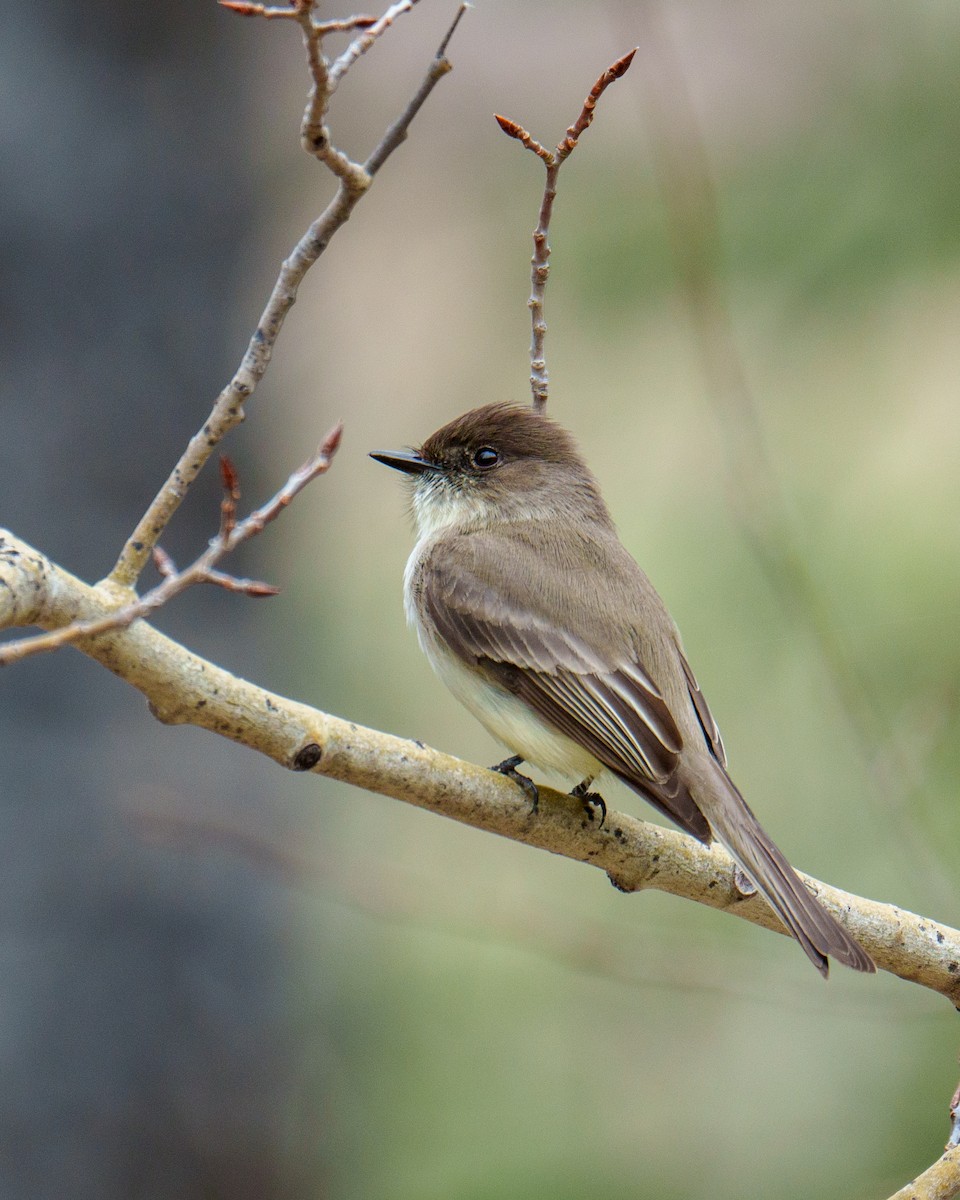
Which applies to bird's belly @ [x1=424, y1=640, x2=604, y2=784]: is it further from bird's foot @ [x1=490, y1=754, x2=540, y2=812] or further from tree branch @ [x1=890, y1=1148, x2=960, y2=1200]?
tree branch @ [x1=890, y1=1148, x2=960, y2=1200]

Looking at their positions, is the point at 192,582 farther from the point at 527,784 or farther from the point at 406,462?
the point at 406,462

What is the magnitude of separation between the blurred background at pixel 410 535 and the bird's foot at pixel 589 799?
0.71 m

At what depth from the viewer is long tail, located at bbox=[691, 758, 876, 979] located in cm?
234

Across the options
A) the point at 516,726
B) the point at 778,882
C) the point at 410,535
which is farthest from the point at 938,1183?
the point at 410,535

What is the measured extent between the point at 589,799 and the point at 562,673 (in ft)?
1.04

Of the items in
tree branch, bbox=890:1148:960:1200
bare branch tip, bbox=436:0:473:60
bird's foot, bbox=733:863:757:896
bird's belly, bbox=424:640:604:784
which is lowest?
tree branch, bbox=890:1148:960:1200

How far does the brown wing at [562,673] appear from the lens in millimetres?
2844

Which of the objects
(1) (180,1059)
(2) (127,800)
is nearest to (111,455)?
(2) (127,800)

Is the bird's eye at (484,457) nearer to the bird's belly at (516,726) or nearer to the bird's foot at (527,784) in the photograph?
the bird's belly at (516,726)

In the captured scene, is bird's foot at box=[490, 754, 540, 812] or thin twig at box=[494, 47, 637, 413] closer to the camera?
thin twig at box=[494, 47, 637, 413]

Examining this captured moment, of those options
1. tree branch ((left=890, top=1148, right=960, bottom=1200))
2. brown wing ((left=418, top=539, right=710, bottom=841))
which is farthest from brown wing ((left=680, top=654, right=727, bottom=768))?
tree branch ((left=890, top=1148, right=960, bottom=1200))

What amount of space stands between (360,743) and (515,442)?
5.38ft

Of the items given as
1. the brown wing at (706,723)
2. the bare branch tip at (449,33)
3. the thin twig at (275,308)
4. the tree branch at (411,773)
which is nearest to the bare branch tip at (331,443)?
the thin twig at (275,308)

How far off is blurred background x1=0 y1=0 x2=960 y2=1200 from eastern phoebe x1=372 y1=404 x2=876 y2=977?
419mm
